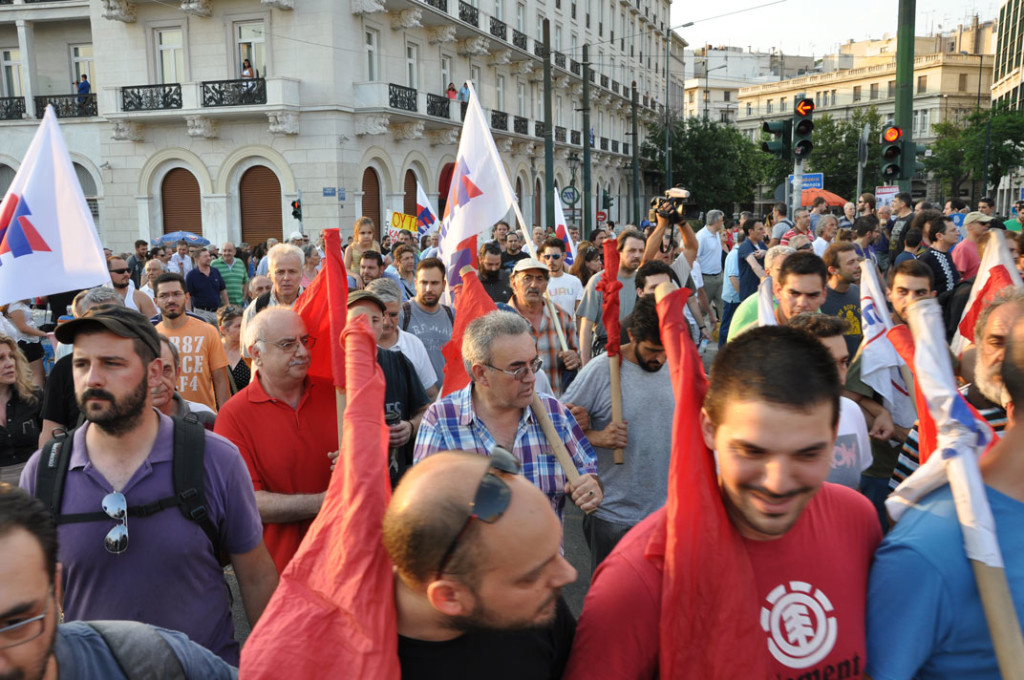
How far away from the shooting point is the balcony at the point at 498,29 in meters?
32.9

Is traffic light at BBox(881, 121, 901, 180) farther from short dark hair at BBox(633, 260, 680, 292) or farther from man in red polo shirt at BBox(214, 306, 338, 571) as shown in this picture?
man in red polo shirt at BBox(214, 306, 338, 571)

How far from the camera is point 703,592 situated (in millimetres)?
1461

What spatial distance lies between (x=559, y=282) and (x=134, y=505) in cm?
603

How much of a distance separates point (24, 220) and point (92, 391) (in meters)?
2.75

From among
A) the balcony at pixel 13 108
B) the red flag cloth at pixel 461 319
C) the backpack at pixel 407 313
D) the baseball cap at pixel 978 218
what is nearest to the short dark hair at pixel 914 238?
the baseball cap at pixel 978 218

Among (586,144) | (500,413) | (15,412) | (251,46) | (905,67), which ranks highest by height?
(251,46)

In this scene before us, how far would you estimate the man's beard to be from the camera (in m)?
2.47

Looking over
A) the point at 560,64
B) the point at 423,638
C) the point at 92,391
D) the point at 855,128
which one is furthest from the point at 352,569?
the point at 855,128

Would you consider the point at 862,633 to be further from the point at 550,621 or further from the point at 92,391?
the point at 92,391

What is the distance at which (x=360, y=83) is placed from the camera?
25.3 m

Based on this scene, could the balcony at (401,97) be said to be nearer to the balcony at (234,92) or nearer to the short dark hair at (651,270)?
the balcony at (234,92)

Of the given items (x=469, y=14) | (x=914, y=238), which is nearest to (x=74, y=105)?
(x=469, y=14)

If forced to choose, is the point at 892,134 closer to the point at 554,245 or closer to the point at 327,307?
the point at 554,245

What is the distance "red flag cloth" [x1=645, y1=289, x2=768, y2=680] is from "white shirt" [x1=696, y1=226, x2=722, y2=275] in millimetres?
10572
